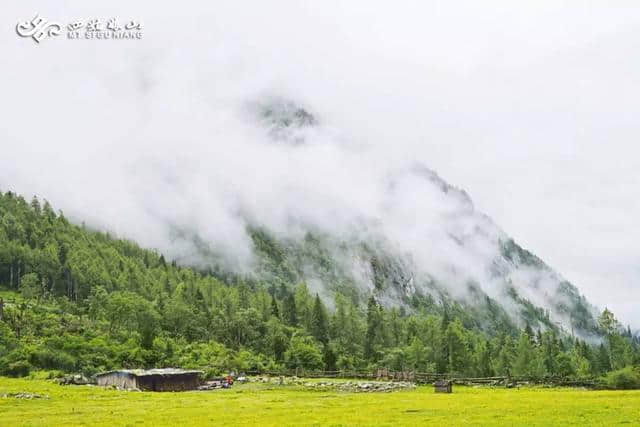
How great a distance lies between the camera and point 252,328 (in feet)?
573

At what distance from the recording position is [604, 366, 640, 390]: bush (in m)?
94.9

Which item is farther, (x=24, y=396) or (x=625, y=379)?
(x=625, y=379)

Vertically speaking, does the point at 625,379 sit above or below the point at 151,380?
below

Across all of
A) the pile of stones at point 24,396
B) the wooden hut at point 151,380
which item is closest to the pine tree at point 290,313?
the wooden hut at point 151,380

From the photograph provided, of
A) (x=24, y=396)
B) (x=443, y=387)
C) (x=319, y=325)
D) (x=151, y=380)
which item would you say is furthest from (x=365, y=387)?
(x=319, y=325)

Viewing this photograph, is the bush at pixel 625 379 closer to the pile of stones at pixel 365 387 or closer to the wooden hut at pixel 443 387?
the wooden hut at pixel 443 387

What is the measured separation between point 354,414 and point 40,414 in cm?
3044

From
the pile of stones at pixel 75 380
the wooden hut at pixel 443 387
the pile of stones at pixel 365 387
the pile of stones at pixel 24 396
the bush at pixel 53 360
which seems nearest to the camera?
the pile of stones at pixel 24 396

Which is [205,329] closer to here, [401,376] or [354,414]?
[401,376]

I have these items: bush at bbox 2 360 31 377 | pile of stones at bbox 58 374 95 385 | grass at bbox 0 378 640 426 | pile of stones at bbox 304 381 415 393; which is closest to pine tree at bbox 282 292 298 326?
pile of stones at bbox 304 381 415 393

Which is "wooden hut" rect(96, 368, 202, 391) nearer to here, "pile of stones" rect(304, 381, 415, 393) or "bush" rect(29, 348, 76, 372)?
"bush" rect(29, 348, 76, 372)

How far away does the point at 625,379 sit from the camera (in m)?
95.6

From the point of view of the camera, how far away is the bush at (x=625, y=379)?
94.9 meters

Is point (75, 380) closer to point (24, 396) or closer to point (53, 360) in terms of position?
point (53, 360)
